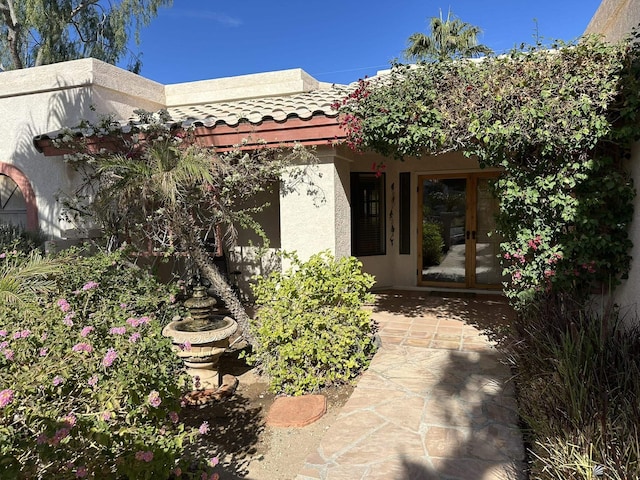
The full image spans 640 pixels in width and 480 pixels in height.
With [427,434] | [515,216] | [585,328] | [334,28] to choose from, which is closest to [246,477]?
[427,434]

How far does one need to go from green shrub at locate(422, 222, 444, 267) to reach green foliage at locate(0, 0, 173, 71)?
56.6 feet

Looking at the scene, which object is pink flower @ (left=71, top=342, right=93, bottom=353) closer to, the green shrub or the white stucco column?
the white stucco column

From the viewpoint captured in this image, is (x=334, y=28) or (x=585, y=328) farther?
(x=334, y=28)

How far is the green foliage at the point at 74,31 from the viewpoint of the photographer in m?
18.3

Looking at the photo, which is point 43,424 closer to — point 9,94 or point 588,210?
point 588,210

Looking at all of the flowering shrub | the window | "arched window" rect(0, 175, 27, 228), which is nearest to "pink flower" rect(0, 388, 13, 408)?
the flowering shrub

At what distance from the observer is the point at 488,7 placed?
51.5ft

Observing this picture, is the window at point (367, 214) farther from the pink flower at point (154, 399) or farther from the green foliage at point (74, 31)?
the green foliage at point (74, 31)

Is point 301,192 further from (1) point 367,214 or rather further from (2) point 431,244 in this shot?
(2) point 431,244

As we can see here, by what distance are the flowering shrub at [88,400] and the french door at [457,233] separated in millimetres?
7732

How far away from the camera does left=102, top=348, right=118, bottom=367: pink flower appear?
8.34 ft

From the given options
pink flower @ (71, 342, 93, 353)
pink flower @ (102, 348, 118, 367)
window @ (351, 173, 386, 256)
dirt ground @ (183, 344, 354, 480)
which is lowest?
dirt ground @ (183, 344, 354, 480)

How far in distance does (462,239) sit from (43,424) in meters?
8.80

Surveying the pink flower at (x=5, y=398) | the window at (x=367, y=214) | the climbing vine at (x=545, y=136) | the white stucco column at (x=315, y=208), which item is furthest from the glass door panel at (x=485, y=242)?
the pink flower at (x=5, y=398)
